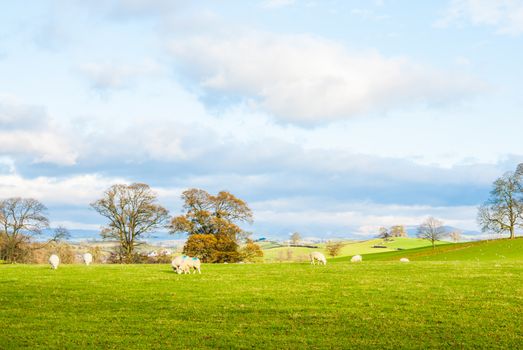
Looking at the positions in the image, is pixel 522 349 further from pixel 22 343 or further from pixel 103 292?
pixel 103 292

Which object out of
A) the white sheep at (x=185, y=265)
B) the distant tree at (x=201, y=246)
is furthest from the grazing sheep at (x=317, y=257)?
the distant tree at (x=201, y=246)

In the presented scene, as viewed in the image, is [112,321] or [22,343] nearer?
[22,343]

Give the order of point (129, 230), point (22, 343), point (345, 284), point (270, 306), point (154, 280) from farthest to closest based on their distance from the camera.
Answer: point (129, 230)
point (154, 280)
point (345, 284)
point (270, 306)
point (22, 343)

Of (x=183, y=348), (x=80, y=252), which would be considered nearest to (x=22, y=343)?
(x=183, y=348)

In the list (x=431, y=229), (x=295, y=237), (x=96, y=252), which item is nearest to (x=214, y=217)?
(x=96, y=252)

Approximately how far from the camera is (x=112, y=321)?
58.8 ft

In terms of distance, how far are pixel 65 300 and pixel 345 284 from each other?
48.1ft

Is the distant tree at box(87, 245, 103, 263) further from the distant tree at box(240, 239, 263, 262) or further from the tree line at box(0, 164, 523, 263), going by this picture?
the distant tree at box(240, 239, 263, 262)

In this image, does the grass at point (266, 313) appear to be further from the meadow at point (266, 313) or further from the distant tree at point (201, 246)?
the distant tree at point (201, 246)

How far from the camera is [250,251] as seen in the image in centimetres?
7725

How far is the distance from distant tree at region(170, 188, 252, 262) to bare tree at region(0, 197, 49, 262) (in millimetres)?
27266

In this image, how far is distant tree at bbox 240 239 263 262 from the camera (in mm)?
77062

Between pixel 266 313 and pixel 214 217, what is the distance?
60.2m

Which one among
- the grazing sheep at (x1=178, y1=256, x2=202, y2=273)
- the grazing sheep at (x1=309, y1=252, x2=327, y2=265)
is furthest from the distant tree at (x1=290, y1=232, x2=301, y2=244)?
the grazing sheep at (x1=178, y1=256, x2=202, y2=273)
